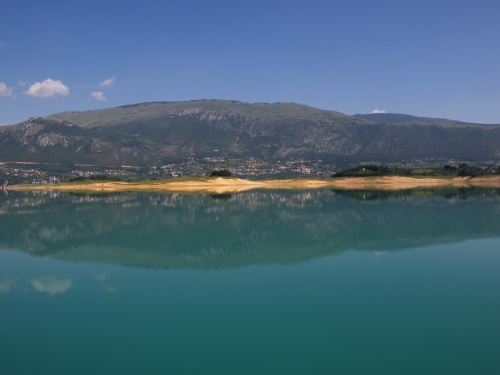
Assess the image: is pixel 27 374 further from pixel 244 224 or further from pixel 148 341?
pixel 244 224

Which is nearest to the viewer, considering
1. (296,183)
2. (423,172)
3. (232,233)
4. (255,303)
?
(255,303)

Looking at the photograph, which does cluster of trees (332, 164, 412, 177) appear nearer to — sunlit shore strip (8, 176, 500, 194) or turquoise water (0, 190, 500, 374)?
sunlit shore strip (8, 176, 500, 194)

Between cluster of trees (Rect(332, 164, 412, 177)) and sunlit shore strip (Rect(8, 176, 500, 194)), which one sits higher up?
cluster of trees (Rect(332, 164, 412, 177))

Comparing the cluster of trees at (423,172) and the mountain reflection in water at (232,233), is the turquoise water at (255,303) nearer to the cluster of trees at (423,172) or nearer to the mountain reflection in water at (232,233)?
the mountain reflection in water at (232,233)

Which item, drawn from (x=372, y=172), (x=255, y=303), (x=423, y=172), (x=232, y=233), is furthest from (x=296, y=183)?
(x=255, y=303)

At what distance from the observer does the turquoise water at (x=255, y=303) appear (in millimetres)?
10555

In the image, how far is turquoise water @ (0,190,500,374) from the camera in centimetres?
1055

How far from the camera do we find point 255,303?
1469cm

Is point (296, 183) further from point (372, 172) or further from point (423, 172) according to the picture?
point (423, 172)

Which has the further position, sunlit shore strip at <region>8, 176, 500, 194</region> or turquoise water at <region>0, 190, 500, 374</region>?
sunlit shore strip at <region>8, 176, 500, 194</region>

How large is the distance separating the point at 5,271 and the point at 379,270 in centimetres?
2001

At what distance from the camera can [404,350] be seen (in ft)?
35.2

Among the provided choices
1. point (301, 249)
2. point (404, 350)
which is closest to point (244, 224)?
point (301, 249)

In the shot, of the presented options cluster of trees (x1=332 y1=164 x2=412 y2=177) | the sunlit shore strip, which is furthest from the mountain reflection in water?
cluster of trees (x1=332 y1=164 x2=412 y2=177)
